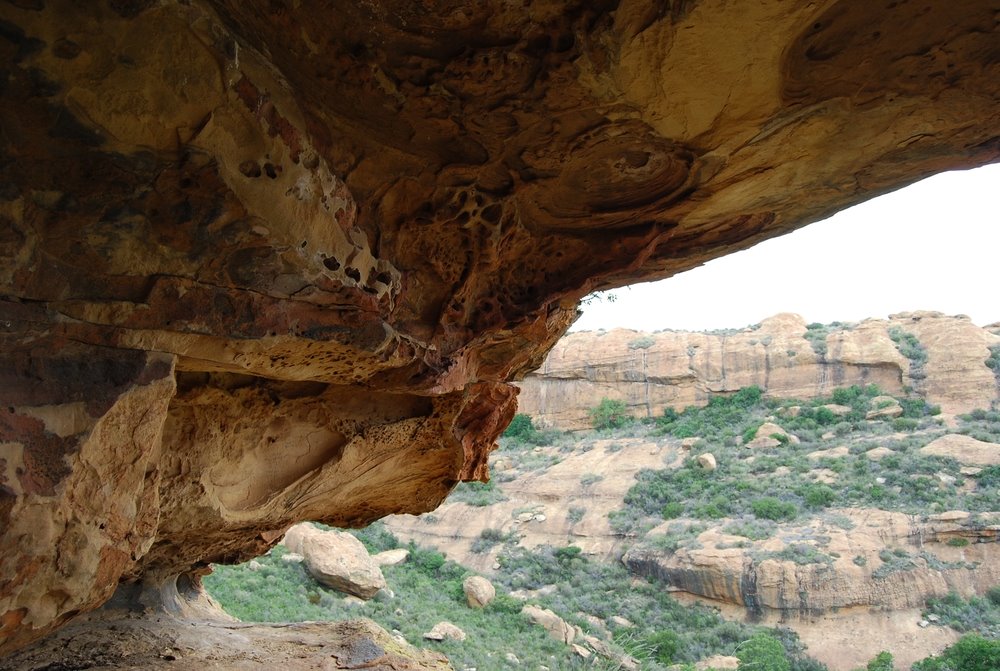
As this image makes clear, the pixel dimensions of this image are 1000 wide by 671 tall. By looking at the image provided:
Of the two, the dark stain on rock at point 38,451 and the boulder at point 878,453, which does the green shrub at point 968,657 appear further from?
the dark stain on rock at point 38,451

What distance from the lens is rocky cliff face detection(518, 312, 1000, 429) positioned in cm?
2889

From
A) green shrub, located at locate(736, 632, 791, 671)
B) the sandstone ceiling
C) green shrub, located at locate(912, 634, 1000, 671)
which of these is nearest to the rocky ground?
green shrub, located at locate(912, 634, 1000, 671)

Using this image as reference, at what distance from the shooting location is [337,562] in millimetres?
15422

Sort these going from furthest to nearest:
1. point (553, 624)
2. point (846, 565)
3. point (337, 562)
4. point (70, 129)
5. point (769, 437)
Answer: point (769, 437) → point (846, 565) → point (553, 624) → point (337, 562) → point (70, 129)

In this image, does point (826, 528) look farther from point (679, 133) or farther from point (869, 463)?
point (679, 133)

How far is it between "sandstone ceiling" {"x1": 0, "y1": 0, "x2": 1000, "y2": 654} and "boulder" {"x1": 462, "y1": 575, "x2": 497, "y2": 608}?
15.1 metres

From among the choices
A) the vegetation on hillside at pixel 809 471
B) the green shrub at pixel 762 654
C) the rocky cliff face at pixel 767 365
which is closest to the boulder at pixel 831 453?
the vegetation on hillside at pixel 809 471

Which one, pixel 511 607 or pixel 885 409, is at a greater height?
pixel 885 409

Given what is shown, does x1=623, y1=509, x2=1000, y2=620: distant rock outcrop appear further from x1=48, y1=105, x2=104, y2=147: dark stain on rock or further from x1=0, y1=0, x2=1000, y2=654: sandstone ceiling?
x1=48, y1=105, x2=104, y2=147: dark stain on rock

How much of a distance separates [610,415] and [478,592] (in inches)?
695

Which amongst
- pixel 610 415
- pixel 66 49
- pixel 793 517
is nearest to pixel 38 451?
pixel 66 49

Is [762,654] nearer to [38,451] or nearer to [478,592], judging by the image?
[478,592]

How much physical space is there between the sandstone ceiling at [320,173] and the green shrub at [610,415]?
3030 cm

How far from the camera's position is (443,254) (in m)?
5.07
